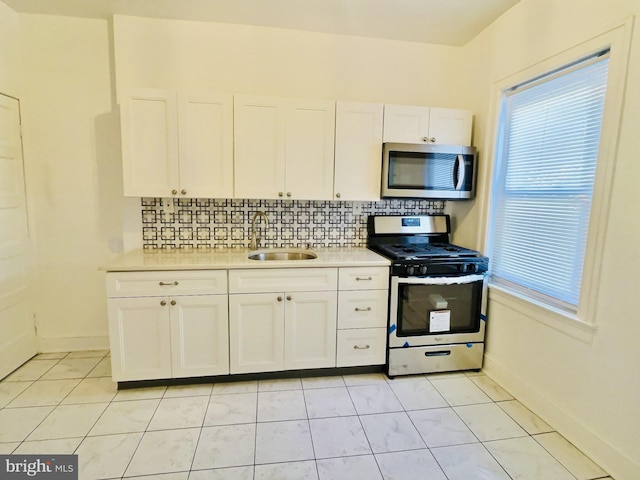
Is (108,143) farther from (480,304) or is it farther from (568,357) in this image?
(568,357)

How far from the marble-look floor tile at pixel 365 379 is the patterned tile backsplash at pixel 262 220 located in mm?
1066

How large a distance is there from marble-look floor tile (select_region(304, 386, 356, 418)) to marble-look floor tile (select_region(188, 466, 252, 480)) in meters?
0.52

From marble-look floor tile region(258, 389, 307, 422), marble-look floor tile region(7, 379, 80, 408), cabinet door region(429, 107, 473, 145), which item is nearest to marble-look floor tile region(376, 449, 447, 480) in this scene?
marble-look floor tile region(258, 389, 307, 422)

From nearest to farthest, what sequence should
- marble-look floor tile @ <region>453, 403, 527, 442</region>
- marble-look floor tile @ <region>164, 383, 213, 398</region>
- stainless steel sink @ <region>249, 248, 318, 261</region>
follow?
marble-look floor tile @ <region>453, 403, 527, 442</region> → marble-look floor tile @ <region>164, 383, 213, 398</region> → stainless steel sink @ <region>249, 248, 318, 261</region>

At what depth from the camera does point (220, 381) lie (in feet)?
7.77

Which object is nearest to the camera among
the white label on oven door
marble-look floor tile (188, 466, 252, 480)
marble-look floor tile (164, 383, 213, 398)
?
marble-look floor tile (188, 466, 252, 480)

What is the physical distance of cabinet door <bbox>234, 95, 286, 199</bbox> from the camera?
2.38 metres

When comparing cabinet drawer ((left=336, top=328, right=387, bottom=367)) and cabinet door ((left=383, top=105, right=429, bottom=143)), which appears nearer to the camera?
cabinet drawer ((left=336, top=328, right=387, bottom=367))

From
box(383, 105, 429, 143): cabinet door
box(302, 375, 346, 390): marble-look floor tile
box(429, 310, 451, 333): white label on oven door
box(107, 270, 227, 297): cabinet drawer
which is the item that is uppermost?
box(383, 105, 429, 143): cabinet door

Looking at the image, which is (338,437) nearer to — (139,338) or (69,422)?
(139,338)

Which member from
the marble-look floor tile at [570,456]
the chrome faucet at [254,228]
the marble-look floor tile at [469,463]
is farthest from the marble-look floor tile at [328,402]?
the chrome faucet at [254,228]

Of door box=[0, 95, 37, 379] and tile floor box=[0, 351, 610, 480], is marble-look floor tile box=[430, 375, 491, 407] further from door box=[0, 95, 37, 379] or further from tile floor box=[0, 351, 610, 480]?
door box=[0, 95, 37, 379]

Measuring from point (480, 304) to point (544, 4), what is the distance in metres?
1.99

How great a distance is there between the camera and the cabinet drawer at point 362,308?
2410mm
